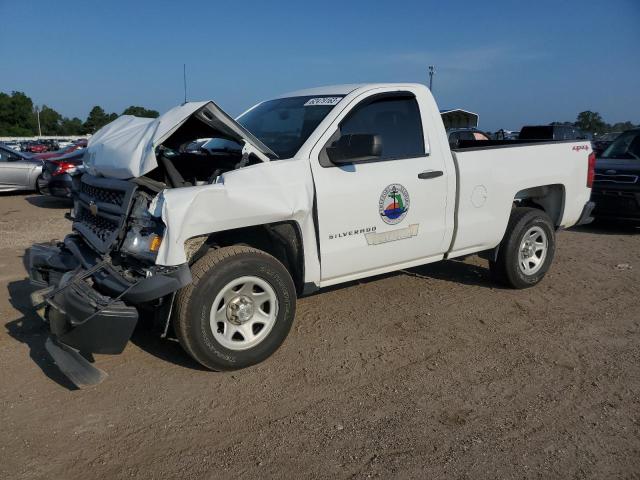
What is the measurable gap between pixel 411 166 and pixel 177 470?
2.94 m

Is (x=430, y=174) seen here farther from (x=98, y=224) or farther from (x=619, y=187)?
(x=619, y=187)

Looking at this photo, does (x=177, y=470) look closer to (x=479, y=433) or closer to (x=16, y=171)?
(x=479, y=433)

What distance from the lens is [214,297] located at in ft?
11.8

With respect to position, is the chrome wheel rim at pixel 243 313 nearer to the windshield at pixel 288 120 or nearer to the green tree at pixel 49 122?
the windshield at pixel 288 120

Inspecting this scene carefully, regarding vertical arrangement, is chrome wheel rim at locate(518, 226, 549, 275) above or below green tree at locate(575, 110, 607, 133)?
below

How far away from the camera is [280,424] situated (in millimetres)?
3213

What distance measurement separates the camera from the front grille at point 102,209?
3.61 meters

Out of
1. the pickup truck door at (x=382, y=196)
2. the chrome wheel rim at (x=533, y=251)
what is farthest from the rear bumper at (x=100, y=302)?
the chrome wheel rim at (x=533, y=251)

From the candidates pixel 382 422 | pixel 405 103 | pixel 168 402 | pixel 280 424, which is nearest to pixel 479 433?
pixel 382 422

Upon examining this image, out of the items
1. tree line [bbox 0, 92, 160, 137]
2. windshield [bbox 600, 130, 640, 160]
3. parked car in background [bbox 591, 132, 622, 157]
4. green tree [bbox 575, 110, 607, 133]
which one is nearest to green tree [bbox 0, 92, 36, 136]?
tree line [bbox 0, 92, 160, 137]

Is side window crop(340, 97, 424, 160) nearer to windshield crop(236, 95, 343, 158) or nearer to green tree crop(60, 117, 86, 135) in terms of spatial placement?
windshield crop(236, 95, 343, 158)

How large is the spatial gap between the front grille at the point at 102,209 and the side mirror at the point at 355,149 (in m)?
1.45

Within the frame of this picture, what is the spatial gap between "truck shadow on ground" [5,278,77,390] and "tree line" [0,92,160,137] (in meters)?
77.7

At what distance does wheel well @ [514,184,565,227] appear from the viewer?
5.91 m
